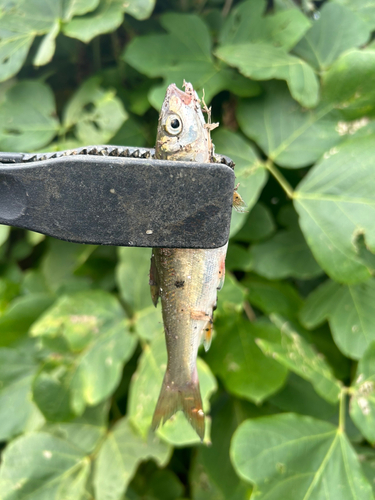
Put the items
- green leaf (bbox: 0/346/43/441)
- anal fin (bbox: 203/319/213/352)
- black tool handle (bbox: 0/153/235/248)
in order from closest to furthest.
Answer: black tool handle (bbox: 0/153/235/248), anal fin (bbox: 203/319/213/352), green leaf (bbox: 0/346/43/441)

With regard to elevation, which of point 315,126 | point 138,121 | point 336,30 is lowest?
point 138,121

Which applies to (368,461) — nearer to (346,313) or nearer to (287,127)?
(346,313)

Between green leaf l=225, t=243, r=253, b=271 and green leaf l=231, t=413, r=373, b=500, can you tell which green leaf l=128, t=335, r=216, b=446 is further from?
green leaf l=225, t=243, r=253, b=271

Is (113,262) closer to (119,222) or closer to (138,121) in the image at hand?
(138,121)

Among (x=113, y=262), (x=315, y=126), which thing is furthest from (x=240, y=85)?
(x=113, y=262)

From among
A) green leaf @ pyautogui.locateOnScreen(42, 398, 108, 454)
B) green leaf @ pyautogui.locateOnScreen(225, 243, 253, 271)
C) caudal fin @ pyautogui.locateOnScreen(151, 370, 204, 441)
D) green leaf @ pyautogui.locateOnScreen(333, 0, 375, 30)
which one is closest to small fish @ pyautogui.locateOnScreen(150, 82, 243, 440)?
caudal fin @ pyautogui.locateOnScreen(151, 370, 204, 441)

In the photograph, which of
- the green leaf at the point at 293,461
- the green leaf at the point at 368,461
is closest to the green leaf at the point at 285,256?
the green leaf at the point at 293,461

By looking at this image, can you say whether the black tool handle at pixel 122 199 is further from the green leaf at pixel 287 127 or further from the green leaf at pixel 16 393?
the green leaf at pixel 16 393
